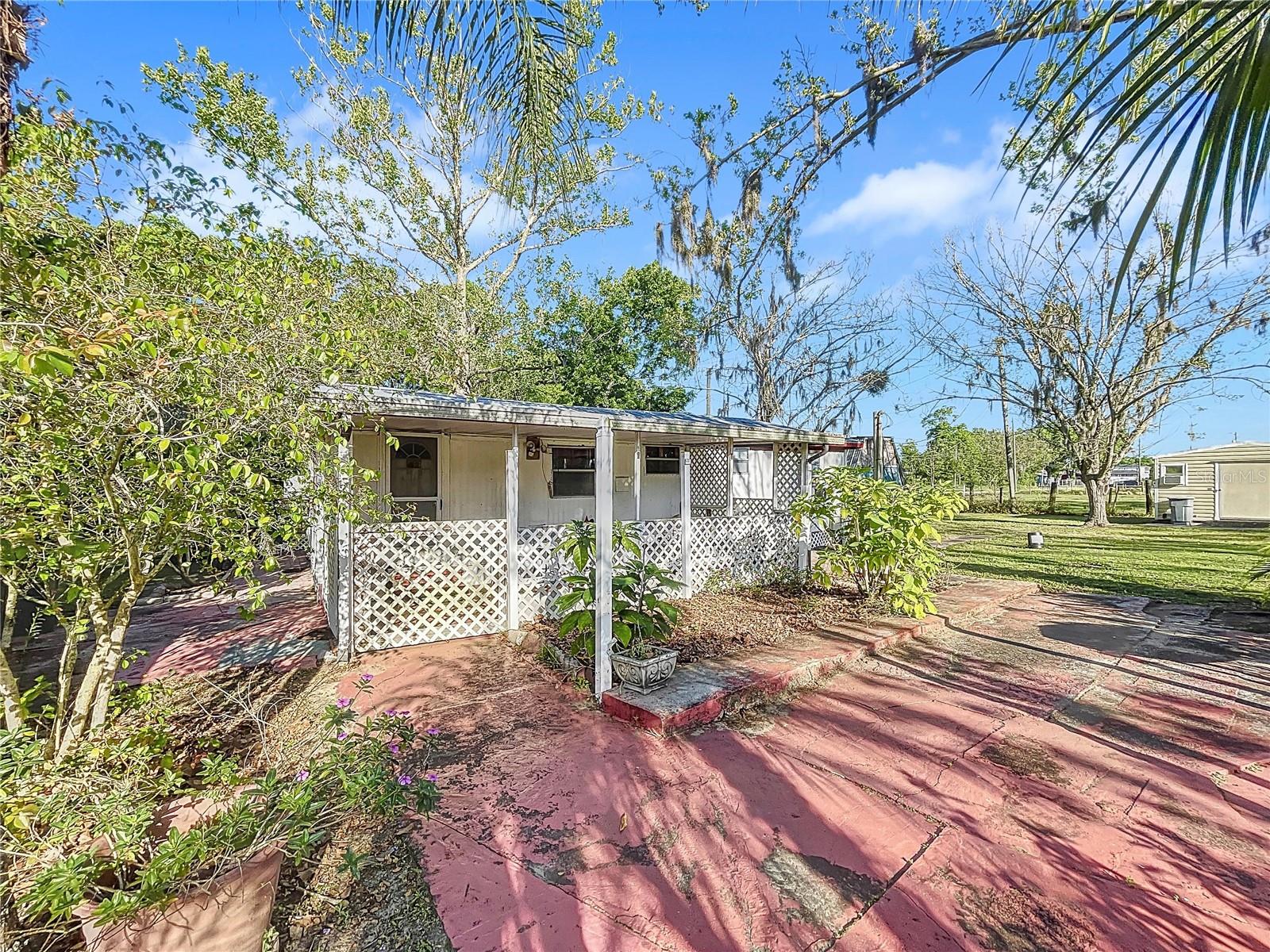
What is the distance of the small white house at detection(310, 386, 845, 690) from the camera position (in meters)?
5.30

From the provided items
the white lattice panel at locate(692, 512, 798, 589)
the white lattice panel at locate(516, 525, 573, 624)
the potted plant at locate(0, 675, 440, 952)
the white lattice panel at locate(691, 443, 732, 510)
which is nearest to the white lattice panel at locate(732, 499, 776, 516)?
the white lattice panel at locate(692, 512, 798, 589)

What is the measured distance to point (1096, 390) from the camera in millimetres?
17359

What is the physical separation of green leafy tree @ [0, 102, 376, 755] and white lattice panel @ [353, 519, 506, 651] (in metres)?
2.22

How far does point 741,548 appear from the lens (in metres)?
8.23

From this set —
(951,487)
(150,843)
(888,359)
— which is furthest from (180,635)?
(888,359)

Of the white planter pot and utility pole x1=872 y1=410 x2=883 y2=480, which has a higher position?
utility pole x1=872 y1=410 x2=883 y2=480

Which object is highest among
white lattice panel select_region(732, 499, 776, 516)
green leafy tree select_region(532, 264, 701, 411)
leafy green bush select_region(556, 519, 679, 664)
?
green leafy tree select_region(532, 264, 701, 411)

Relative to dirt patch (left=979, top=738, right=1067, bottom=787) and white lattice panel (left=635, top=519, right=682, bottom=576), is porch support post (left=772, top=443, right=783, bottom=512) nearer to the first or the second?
white lattice panel (left=635, top=519, right=682, bottom=576)

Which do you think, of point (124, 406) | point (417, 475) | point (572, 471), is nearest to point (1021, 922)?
point (124, 406)

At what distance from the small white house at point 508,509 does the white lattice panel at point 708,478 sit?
3 cm

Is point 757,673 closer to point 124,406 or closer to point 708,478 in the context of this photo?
point 124,406

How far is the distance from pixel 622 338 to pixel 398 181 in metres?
7.29

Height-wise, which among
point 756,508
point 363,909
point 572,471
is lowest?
point 363,909

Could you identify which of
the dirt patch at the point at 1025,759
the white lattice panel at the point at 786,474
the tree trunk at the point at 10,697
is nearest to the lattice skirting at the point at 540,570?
the white lattice panel at the point at 786,474
